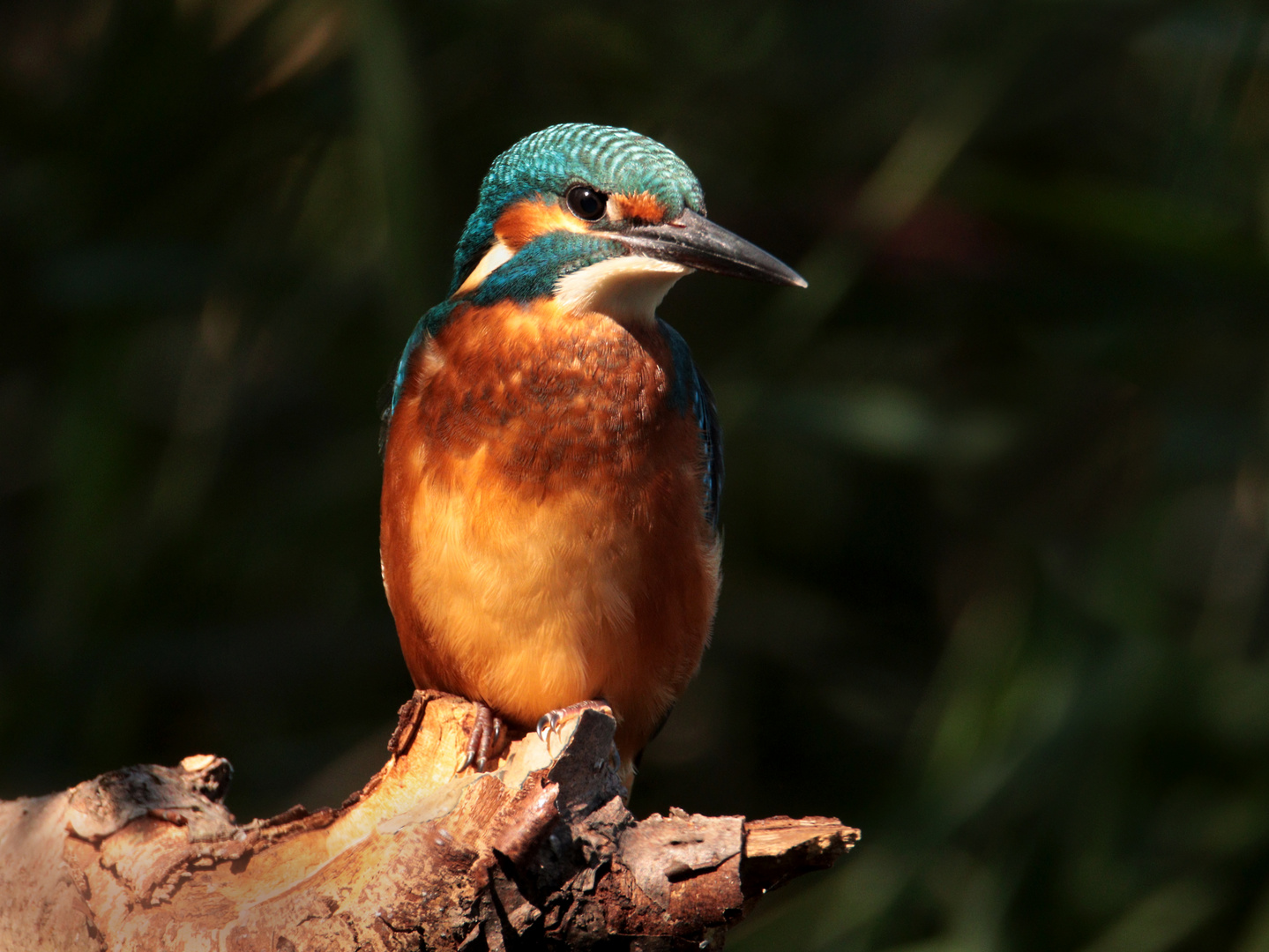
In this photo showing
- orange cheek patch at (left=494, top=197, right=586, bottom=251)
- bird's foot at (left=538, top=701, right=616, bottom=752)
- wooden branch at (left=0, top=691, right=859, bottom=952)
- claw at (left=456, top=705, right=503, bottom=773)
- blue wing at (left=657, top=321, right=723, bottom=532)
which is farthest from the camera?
blue wing at (left=657, top=321, right=723, bottom=532)

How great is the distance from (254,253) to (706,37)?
177 centimetres

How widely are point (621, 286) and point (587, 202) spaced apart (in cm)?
18

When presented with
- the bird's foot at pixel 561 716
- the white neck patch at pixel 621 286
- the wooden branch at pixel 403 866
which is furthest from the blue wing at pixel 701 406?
the wooden branch at pixel 403 866

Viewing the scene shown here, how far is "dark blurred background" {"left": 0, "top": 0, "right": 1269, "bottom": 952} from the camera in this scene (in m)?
3.98

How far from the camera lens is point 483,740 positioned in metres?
2.67

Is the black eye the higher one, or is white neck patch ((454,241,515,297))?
the black eye

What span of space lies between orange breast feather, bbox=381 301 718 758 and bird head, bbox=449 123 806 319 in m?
0.07

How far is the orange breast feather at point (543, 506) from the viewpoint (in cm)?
260

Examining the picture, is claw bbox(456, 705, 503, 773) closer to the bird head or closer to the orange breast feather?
the orange breast feather

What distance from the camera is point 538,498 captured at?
2.59 metres

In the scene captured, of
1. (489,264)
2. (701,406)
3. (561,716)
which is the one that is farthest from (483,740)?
(489,264)

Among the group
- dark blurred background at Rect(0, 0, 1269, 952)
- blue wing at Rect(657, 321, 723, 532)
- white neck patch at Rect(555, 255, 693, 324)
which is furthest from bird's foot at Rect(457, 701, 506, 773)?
dark blurred background at Rect(0, 0, 1269, 952)

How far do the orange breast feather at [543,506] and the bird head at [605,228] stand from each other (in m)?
0.07

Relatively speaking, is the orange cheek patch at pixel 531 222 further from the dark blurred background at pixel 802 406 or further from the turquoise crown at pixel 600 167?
the dark blurred background at pixel 802 406
